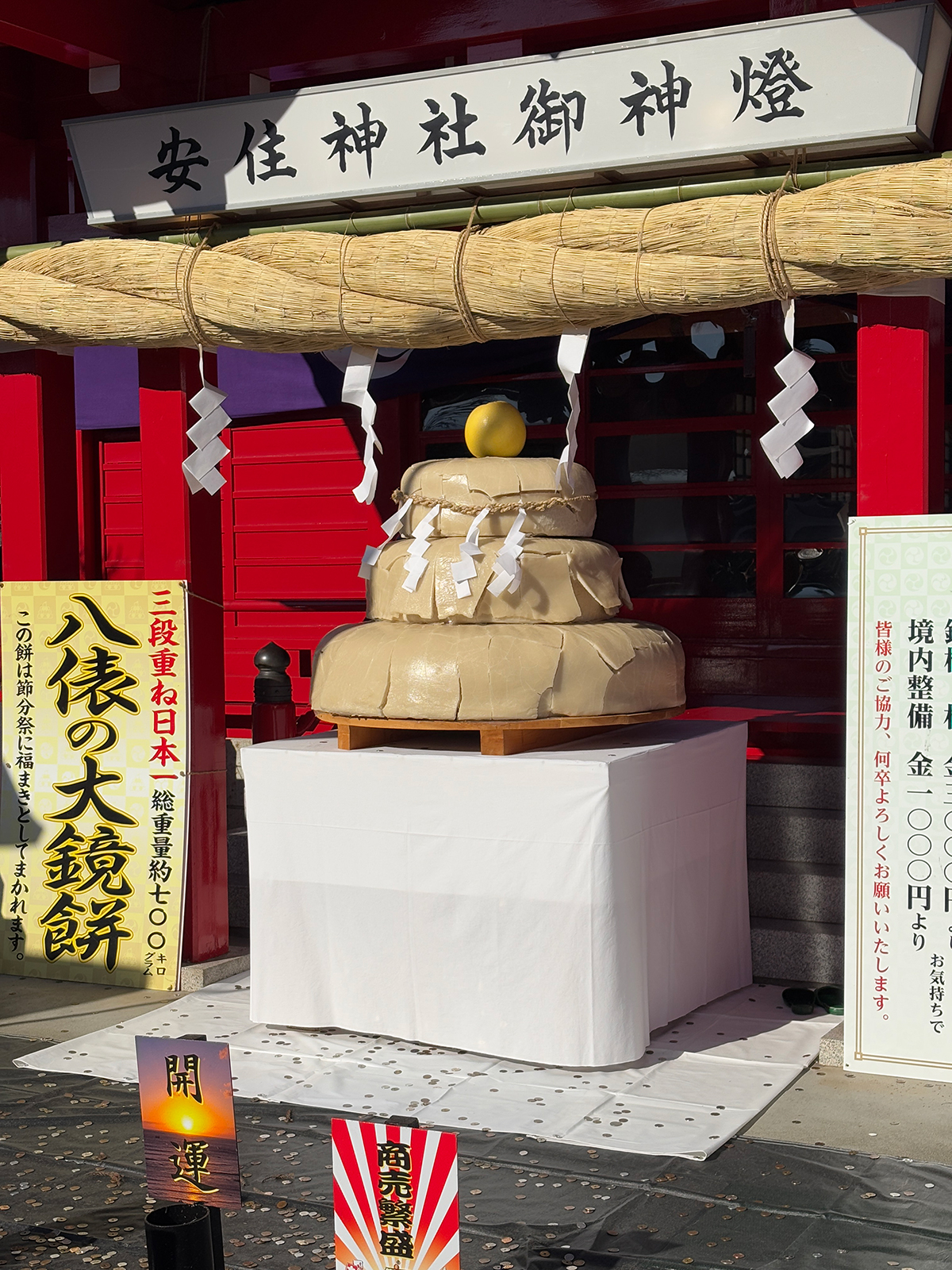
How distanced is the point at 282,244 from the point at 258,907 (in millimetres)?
2349

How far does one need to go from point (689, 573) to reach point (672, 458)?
57 centimetres

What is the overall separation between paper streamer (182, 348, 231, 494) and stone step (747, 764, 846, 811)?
8.41 feet

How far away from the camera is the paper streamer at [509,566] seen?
4.95m

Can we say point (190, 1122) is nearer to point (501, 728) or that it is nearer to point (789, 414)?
point (501, 728)

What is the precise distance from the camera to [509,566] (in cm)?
495

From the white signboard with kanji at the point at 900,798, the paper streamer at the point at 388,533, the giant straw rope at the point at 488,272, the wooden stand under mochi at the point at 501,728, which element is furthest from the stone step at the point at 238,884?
the white signboard with kanji at the point at 900,798

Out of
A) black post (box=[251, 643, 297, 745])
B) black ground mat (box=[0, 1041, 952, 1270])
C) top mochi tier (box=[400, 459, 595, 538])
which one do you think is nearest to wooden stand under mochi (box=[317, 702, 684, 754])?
top mochi tier (box=[400, 459, 595, 538])

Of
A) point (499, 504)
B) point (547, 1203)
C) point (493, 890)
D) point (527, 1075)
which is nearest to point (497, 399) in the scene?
point (499, 504)

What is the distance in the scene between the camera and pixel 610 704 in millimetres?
4992

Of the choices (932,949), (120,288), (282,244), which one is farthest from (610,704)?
(120,288)

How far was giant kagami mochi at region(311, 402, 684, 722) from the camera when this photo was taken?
488 centimetres

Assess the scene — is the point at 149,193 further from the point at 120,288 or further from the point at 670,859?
the point at 670,859

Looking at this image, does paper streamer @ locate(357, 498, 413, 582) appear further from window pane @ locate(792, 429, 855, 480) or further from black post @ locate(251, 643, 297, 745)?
window pane @ locate(792, 429, 855, 480)

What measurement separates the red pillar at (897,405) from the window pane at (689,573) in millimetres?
2250
